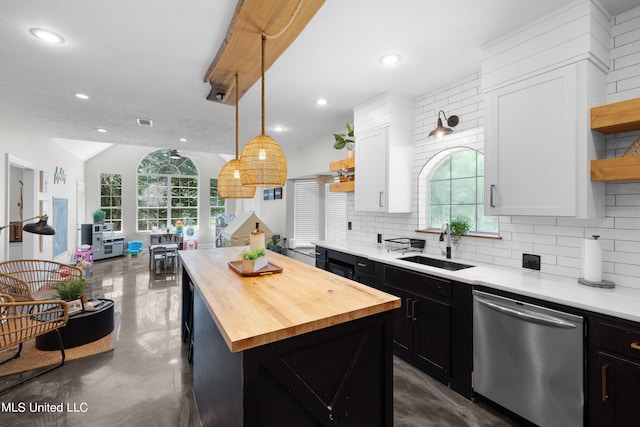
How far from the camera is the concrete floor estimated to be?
200 centimetres

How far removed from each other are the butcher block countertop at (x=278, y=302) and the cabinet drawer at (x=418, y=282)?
845mm

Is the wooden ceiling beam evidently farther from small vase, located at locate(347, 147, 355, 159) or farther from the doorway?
the doorway

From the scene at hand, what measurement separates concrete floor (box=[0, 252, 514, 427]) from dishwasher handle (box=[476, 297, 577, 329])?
29.9 inches

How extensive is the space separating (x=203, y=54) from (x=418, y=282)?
8.59ft

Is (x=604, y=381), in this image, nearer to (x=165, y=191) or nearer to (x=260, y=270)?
(x=260, y=270)

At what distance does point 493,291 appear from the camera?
78.2 inches

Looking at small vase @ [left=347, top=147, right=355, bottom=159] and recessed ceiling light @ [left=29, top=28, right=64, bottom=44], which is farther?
small vase @ [left=347, top=147, right=355, bottom=159]

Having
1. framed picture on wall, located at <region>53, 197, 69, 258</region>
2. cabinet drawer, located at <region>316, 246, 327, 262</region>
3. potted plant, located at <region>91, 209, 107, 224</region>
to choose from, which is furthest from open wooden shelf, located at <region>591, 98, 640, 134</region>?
potted plant, located at <region>91, 209, 107, 224</region>

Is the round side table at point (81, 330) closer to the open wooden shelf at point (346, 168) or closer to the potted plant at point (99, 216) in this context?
the open wooden shelf at point (346, 168)

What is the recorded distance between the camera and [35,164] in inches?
183

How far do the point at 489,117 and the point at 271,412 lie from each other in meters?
2.47

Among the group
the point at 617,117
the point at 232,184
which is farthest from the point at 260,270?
the point at 617,117

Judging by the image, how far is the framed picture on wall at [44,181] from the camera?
193 inches

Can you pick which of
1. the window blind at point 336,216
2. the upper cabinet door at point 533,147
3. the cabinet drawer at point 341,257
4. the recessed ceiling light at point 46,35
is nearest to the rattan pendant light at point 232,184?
the recessed ceiling light at point 46,35
